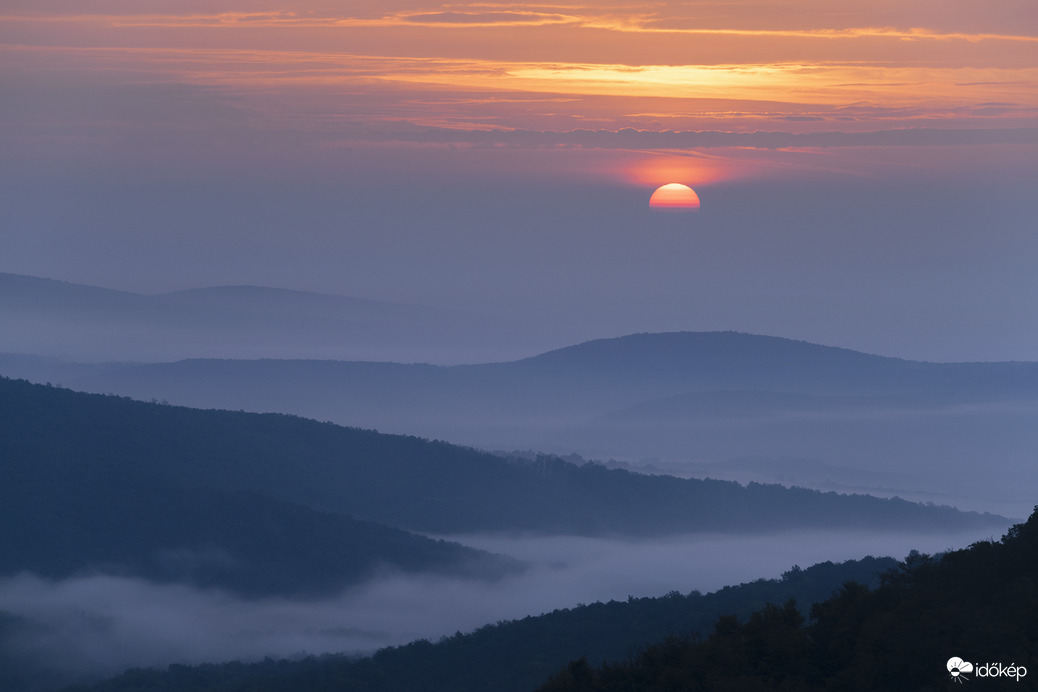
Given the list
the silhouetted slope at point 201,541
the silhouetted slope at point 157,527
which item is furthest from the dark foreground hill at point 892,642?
the silhouetted slope at point 157,527

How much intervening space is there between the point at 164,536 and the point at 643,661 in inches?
3408

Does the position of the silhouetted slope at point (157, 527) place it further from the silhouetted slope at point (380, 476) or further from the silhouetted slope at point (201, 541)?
the silhouetted slope at point (380, 476)

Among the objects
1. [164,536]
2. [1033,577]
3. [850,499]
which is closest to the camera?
[1033,577]

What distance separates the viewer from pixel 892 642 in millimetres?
26422

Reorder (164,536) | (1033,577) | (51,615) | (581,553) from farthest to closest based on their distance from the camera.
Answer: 1. (581,553)
2. (164,536)
3. (51,615)
4. (1033,577)

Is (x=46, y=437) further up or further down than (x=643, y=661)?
further up

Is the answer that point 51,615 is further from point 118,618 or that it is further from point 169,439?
point 169,439

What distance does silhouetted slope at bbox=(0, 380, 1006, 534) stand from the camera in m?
117

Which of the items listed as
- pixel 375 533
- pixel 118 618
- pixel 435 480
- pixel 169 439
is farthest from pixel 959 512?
pixel 118 618

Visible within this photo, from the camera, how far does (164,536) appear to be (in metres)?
109
